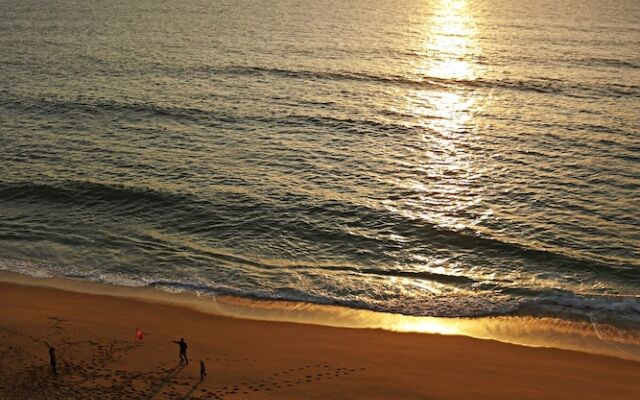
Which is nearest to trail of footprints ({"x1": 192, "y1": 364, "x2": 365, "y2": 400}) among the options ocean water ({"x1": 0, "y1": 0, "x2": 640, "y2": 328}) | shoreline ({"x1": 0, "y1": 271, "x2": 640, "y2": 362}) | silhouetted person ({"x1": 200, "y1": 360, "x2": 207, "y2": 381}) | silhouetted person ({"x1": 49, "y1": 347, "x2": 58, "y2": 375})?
silhouetted person ({"x1": 200, "y1": 360, "x2": 207, "y2": 381})

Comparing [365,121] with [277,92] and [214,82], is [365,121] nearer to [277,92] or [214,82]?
[277,92]

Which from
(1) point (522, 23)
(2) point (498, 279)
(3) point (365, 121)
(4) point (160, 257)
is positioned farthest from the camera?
(1) point (522, 23)

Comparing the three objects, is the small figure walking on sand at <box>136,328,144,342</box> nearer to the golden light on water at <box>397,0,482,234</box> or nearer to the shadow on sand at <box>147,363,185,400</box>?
the shadow on sand at <box>147,363,185,400</box>

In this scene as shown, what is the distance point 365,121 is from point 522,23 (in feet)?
175

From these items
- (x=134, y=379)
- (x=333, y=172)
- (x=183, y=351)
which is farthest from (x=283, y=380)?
(x=333, y=172)

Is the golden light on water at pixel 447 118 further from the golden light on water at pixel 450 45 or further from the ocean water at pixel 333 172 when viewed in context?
the ocean water at pixel 333 172

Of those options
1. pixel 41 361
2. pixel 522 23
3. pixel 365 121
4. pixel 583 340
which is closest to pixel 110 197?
pixel 41 361

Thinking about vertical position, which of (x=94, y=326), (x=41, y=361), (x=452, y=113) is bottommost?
(x=41, y=361)

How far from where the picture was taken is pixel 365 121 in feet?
153

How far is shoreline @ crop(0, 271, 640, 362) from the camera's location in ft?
78.9

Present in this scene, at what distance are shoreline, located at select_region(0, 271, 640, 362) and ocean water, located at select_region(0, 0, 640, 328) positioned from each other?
55 cm

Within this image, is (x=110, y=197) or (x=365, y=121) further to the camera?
(x=365, y=121)

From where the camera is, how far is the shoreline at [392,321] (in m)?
24.1

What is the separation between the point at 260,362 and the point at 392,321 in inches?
224
